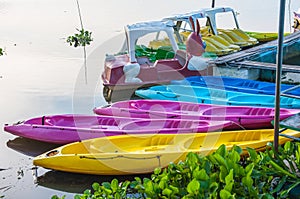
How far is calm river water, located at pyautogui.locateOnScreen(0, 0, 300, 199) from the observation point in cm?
400

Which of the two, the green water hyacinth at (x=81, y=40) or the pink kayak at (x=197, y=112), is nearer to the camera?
the pink kayak at (x=197, y=112)

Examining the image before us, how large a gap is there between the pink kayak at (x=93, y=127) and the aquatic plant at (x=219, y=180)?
229 cm

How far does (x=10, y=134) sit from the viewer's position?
5102mm

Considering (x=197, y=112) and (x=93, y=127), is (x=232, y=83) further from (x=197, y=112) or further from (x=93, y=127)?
(x=93, y=127)

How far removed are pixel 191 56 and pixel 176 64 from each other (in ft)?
1.10

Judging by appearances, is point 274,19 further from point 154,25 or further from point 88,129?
point 88,129

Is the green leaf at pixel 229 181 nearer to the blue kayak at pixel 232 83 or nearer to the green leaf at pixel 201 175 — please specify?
the green leaf at pixel 201 175

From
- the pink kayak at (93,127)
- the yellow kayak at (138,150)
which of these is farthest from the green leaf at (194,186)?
the pink kayak at (93,127)

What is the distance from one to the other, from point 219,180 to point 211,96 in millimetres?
3984

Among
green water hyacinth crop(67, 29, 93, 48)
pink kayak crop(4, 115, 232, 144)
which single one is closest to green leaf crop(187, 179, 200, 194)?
pink kayak crop(4, 115, 232, 144)

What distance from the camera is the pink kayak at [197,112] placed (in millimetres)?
4156

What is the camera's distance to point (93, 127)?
4484mm

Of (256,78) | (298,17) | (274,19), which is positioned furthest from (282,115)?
(274,19)

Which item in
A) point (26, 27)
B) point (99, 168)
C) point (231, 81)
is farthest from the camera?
point (26, 27)
